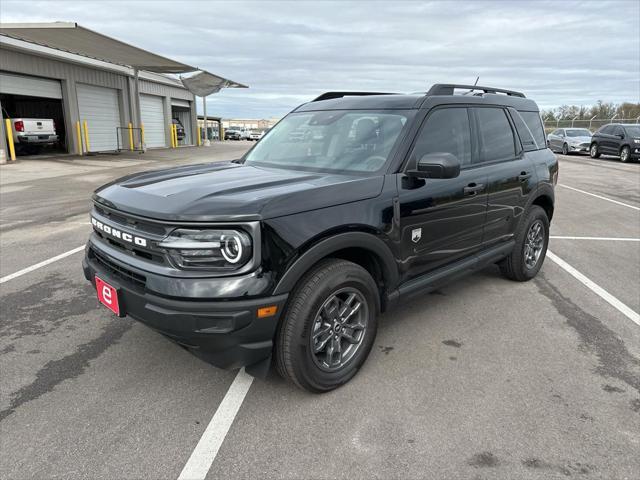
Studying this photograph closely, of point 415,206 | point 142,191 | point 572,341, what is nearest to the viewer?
point 142,191

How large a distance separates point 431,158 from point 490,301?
80.2 inches

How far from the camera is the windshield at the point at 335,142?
3.43 meters

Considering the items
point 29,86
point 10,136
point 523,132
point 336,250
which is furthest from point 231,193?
point 29,86

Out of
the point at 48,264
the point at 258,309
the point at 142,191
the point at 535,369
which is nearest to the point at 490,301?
the point at 535,369

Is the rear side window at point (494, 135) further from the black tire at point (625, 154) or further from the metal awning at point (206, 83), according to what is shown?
the metal awning at point (206, 83)

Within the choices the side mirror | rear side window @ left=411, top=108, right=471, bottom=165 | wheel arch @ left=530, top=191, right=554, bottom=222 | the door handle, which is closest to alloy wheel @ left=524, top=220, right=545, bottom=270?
wheel arch @ left=530, top=191, right=554, bottom=222

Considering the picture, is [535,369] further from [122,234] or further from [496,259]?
[122,234]

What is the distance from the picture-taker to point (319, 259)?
2750 millimetres

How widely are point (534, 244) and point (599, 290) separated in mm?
777

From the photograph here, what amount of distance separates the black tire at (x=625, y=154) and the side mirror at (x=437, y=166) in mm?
22912

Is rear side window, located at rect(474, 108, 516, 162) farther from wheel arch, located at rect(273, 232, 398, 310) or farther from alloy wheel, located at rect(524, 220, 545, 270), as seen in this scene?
wheel arch, located at rect(273, 232, 398, 310)

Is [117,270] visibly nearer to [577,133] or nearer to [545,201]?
[545,201]

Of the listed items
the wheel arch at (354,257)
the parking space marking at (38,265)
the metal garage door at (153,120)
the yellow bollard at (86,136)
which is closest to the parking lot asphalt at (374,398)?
the parking space marking at (38,265)

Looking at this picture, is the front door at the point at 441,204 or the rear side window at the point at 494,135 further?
the rear side window at the point at 494,135
